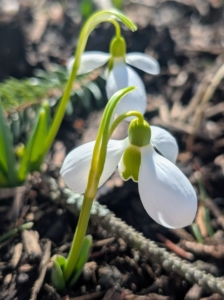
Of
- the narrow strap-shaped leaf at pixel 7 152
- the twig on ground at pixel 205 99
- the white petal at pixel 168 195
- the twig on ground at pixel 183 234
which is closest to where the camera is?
the white petal at pixel 168 195

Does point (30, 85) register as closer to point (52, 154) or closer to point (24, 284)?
point (52, 154)

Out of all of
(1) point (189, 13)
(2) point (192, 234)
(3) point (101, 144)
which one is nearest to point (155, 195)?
(3) point (101, 144)

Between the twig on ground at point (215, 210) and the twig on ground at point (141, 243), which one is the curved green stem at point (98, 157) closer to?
the twig on ground at point (141, 243)

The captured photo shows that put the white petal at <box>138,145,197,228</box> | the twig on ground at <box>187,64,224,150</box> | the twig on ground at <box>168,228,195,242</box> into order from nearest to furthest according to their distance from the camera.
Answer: the white petal at <box>138,145,197,228</box> < the twig on ground at <box>168,228,195,242</box> < the twig on ground at <box>187,64,224,150</box>

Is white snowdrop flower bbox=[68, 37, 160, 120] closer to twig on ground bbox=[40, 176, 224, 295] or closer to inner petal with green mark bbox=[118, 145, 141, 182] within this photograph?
inner petal with green mark bbox=[118, 145, 141, 182]

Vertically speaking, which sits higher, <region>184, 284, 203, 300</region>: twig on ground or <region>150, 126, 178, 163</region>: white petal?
<region>150, 126, 178, 163</region>: white petal

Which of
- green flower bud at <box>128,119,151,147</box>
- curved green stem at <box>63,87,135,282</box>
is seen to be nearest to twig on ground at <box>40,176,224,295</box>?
curved green stem at <box>63,87,135,282</box>

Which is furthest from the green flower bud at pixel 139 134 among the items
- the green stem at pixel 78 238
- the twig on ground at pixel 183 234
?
the twig on ground at pixel 183 234
